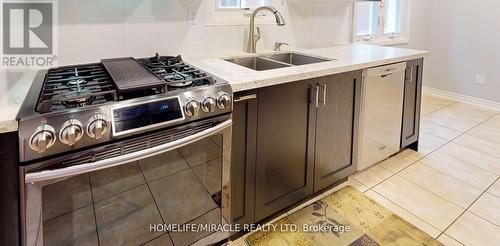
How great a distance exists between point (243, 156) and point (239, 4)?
4.35 ft

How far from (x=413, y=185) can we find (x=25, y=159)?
7.76 ft

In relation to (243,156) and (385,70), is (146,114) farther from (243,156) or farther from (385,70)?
(385,70)

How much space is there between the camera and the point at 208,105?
1.34 metres

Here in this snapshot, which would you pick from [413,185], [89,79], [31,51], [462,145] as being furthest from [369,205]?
[31,51]

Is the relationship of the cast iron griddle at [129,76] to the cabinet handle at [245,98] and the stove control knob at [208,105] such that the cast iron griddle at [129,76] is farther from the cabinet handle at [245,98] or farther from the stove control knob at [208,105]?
the cabinet handle at [245,98]

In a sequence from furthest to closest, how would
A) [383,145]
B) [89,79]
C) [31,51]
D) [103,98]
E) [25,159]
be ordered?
[383,145], [31,51], [89,79], [103,98], [25,159]

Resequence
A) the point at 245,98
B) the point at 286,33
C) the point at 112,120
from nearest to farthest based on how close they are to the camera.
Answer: the point at 112,120
the point at 245,98
the point at 286,33

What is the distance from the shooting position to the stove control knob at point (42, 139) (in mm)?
973

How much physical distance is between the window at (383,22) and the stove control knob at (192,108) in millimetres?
2880

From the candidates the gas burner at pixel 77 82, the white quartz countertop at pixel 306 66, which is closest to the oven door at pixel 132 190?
the white quartz countertop at pixel 306 66

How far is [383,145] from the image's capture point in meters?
2.49

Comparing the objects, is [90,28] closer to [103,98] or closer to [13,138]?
[103,98]

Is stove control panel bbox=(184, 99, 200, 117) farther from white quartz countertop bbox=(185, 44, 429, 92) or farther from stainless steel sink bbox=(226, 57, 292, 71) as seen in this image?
stainless steel sink bbox=(226, 57, 292, 71)

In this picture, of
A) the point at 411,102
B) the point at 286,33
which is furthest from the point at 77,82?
the point at 411,102
